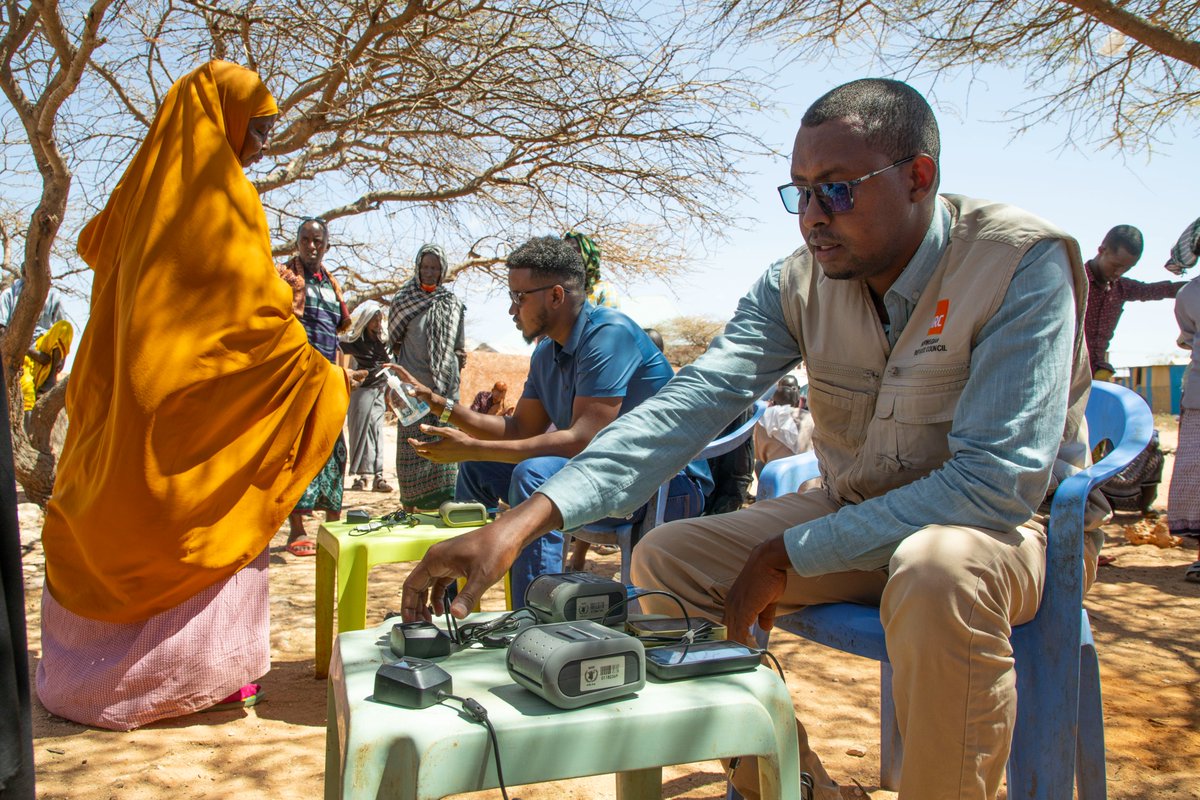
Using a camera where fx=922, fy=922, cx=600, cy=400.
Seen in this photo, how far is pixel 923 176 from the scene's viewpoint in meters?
1.93

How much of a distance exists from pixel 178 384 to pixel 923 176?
7.27ft

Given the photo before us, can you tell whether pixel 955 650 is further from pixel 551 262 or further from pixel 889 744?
pixel 551 262

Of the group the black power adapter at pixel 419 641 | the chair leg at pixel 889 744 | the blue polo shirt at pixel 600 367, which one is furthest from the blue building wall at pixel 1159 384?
the black power adapter at pixel 419 641

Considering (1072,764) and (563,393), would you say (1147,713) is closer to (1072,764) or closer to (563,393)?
(1072,764)

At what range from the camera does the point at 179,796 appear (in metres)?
2.38

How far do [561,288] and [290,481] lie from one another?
122 cm

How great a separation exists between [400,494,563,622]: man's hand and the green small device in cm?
156

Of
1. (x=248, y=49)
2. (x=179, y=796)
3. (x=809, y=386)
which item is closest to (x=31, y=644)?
(x=179, y=796)

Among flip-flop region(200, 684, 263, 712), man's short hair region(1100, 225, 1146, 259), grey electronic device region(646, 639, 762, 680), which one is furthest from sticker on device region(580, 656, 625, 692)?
man's short hair region(1100, 225, 1146, 259)

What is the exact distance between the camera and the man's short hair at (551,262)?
11.7ft

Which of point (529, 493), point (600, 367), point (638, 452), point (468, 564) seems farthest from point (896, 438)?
point (600, 367)

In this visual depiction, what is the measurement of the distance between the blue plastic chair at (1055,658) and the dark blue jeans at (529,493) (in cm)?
108

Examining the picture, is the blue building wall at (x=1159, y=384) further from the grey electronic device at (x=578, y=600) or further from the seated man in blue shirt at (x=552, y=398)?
the grey electronic device at (x=578, y=600)

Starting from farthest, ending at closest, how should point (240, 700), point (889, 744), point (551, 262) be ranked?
point (551, 262) → point (240, 700) → point (889, 744)
